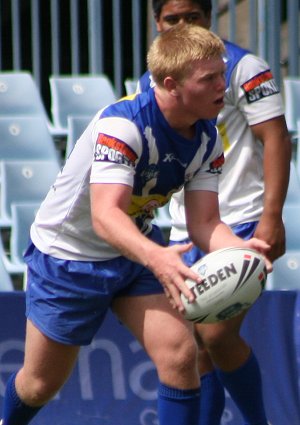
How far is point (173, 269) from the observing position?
3459 millimetres

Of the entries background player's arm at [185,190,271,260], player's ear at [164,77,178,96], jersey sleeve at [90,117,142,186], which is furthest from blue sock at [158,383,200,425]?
player's ear at [164,77,178,96]

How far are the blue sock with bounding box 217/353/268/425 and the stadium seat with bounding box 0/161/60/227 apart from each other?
2.48 metres

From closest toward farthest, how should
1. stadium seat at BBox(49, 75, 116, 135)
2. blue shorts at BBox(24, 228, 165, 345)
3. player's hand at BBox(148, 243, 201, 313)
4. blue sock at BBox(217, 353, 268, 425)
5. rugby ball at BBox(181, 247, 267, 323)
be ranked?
player's hand at BBox(148, 243, 201, 313) → rugby ball at BBox(181, 247, 267, 323) → blue shorts at BBox(24, 228, 165, 345) → blue sock at BBox(217, 353, 268, 425) → stadium seat at BBox(49, 75, 116, 135)

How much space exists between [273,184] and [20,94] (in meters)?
3.30

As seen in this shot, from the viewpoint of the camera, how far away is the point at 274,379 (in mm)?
5266

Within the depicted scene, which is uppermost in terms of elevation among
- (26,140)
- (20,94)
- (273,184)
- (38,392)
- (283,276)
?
(273,184)

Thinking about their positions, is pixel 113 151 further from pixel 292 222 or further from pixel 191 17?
pixel 292 222

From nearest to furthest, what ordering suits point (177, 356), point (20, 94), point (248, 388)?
1. point (177, 356)
2. point (248, 388)
3. point (20, 94)

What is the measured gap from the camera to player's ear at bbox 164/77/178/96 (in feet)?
12.3

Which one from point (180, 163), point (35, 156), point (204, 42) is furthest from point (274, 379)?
point (35, 156)

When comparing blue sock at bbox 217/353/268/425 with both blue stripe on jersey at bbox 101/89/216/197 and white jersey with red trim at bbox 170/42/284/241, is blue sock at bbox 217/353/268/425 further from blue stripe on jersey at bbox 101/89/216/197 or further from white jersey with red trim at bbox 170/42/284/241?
blue stripe on jersey at bbox 101/89/216/197

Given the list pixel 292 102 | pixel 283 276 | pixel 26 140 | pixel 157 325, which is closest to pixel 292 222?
pixel 283 276

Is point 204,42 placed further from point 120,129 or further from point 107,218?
point 107,218

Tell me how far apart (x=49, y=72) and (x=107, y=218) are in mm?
6617
